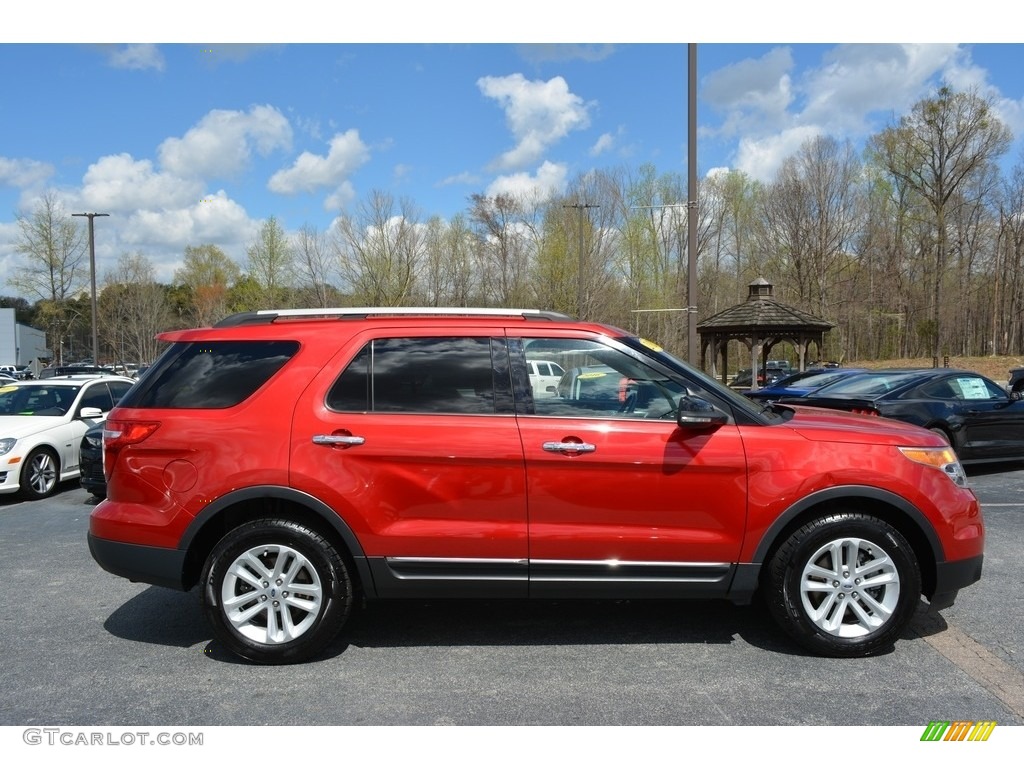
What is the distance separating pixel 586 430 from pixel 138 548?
8.28 ft

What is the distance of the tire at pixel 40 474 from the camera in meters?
9.16

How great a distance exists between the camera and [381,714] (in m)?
3.34

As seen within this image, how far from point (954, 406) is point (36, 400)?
12500 millimetres

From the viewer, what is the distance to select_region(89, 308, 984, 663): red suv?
3.85 m

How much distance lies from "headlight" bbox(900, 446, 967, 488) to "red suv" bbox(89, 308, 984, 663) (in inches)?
0.5

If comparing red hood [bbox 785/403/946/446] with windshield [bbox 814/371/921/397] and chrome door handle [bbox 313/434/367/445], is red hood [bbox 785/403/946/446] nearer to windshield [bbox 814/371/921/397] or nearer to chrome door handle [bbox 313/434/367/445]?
chrome door handle [bbox 313/434/367/445]

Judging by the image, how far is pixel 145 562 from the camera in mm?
3980

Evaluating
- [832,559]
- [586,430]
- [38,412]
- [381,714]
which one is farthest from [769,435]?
[38,412]

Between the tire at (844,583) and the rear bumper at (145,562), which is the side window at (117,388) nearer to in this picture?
the rear bumper at (145,562)

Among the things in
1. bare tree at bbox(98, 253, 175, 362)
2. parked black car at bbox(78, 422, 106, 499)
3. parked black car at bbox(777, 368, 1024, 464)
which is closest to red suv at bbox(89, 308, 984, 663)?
parked black car at bbox(78, 422, 106, 499)

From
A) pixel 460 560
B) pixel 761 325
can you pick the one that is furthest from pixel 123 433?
pixel 761 325

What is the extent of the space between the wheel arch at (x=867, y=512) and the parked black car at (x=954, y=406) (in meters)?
5.26

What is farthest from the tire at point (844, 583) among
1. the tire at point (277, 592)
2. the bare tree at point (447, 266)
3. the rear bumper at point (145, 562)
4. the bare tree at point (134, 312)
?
the bare tree at point (134, 312)
